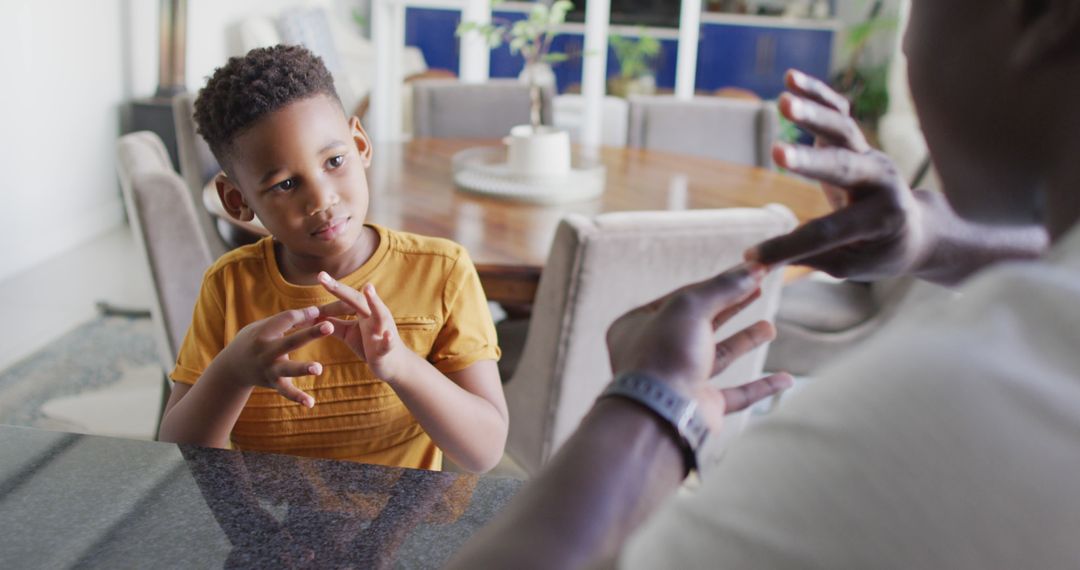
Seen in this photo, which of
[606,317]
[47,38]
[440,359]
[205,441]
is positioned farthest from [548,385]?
[47,38]

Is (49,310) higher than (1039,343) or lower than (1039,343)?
lower

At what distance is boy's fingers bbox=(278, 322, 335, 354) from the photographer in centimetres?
50

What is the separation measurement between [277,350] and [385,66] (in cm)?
205

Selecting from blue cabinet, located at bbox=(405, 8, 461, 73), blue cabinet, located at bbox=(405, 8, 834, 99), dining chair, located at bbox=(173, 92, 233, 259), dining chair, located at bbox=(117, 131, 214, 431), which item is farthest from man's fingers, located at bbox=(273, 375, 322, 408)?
blue cabinet, located at bbox=(405, 8, 834, 99)

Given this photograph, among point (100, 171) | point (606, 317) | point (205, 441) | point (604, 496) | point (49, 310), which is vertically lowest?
point (49, 310)

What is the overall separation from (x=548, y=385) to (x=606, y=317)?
143 millimetres

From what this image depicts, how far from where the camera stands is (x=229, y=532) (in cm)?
51

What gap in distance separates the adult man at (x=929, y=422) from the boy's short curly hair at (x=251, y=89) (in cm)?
27

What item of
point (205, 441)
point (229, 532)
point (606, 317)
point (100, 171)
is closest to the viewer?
point (229, 532)

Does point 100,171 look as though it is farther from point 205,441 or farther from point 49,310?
point 205,441

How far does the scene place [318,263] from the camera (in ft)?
2.13

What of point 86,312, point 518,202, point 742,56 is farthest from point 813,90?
point 742,56

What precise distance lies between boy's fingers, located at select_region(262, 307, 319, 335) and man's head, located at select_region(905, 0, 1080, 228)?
0.32 meters

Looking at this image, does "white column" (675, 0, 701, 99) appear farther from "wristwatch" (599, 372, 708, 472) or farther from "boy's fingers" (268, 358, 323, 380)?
"wristwatch" (599, 372, 708, 472)
